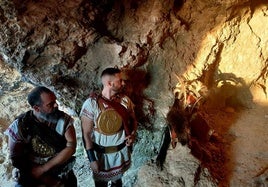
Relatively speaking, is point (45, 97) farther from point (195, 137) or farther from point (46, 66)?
point (195, 137)

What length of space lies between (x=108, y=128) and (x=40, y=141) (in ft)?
2.15

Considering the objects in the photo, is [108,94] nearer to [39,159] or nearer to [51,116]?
[51,116]

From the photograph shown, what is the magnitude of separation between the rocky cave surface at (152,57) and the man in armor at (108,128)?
413 millimetres

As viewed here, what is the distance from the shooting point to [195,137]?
3.95 m

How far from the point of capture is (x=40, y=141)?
8.03 ft

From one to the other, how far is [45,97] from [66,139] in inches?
16.8

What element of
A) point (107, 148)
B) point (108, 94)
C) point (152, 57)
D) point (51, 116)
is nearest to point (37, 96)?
point (51, 116)

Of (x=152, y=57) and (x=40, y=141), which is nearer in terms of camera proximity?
(x=40, y=141)

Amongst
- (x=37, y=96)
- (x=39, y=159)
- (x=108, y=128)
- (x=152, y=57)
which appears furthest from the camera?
(x=152, y=57)

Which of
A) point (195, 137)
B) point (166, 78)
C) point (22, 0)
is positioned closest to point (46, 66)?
point (22, 0)

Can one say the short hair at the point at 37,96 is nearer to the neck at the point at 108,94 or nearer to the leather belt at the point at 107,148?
the neck at the point at 108,94

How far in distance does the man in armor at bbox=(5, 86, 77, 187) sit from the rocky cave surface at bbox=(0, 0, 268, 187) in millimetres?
953

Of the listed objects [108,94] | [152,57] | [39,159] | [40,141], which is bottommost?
[39,159]

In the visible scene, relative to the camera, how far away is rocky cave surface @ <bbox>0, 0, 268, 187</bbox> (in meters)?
3.11
